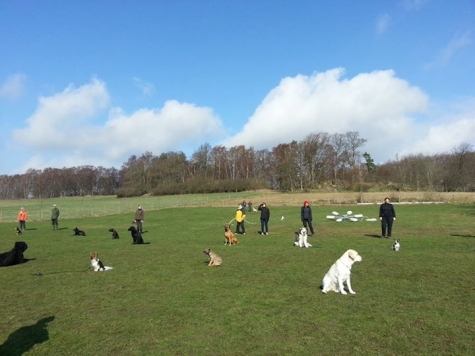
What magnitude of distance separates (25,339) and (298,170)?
8332 cm

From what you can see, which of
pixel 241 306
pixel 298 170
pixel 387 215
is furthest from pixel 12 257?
pixel 298 170

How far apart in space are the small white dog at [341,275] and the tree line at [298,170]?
64373 mm

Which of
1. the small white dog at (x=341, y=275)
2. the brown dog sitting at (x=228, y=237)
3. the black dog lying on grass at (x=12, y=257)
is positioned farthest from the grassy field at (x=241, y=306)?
the brown dog sitting at (x=228, y=237)

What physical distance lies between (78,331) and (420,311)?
6313mm

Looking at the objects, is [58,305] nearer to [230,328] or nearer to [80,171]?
[230,328]

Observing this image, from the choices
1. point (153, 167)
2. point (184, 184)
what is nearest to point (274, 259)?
point (184, 184)

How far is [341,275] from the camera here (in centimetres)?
851

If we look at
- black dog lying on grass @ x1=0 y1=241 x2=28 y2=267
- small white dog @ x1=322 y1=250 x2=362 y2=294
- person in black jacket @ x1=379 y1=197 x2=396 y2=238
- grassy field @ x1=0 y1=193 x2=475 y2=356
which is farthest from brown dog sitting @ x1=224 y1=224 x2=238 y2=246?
small white dog @ x1=322 y1=250 x2=362 y2=294

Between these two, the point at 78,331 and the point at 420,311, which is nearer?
the point at 78,331

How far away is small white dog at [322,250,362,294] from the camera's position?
850 centimetres

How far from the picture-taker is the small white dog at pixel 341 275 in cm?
850

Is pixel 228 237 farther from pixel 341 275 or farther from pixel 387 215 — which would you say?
pixel 341 275

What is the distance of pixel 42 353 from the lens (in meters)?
A: 5.74

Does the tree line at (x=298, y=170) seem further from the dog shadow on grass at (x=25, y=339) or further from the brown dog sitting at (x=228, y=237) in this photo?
the dog shadow on grass at (x=25, y=339)
